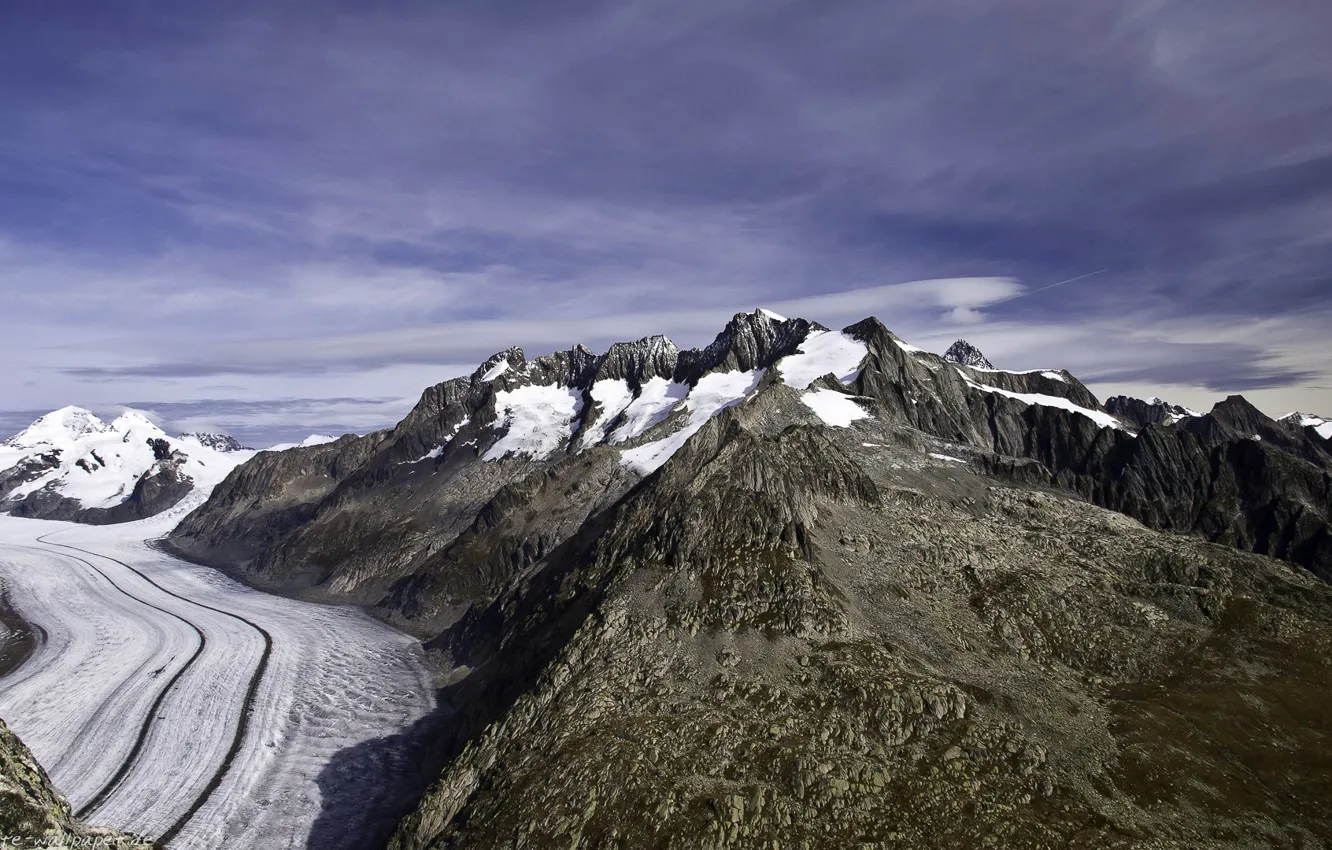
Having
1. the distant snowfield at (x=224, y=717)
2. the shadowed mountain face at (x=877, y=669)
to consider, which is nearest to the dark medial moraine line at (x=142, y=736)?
the distant snowfield at (x=224, y=717)

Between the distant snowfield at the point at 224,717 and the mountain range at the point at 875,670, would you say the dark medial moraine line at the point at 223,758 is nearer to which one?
the distant snowfield at the point at 224,717

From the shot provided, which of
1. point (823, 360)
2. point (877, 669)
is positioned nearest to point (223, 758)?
point (877, 669)

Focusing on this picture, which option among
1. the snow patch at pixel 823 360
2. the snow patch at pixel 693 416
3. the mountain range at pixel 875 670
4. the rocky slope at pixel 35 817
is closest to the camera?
the rocky slope at pixel 35 817

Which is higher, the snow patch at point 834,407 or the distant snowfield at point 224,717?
the snow patch at point 834,407

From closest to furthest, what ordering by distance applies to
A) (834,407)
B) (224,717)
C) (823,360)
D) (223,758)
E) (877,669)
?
(877,669) < (223,758) < (224,717) < (834,407) < (823,360)

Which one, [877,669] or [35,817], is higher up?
[35,817]

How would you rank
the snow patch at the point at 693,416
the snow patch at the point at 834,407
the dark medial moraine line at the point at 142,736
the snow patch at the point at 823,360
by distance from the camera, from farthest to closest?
1. the snow patch at the point at 823,360
2. the snow patch at the point at 693,416
3. the snow patch at the point at 834,407
4. the dark medial moraine line at the point at 142,736

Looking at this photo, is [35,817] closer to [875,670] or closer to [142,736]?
[875,670]
